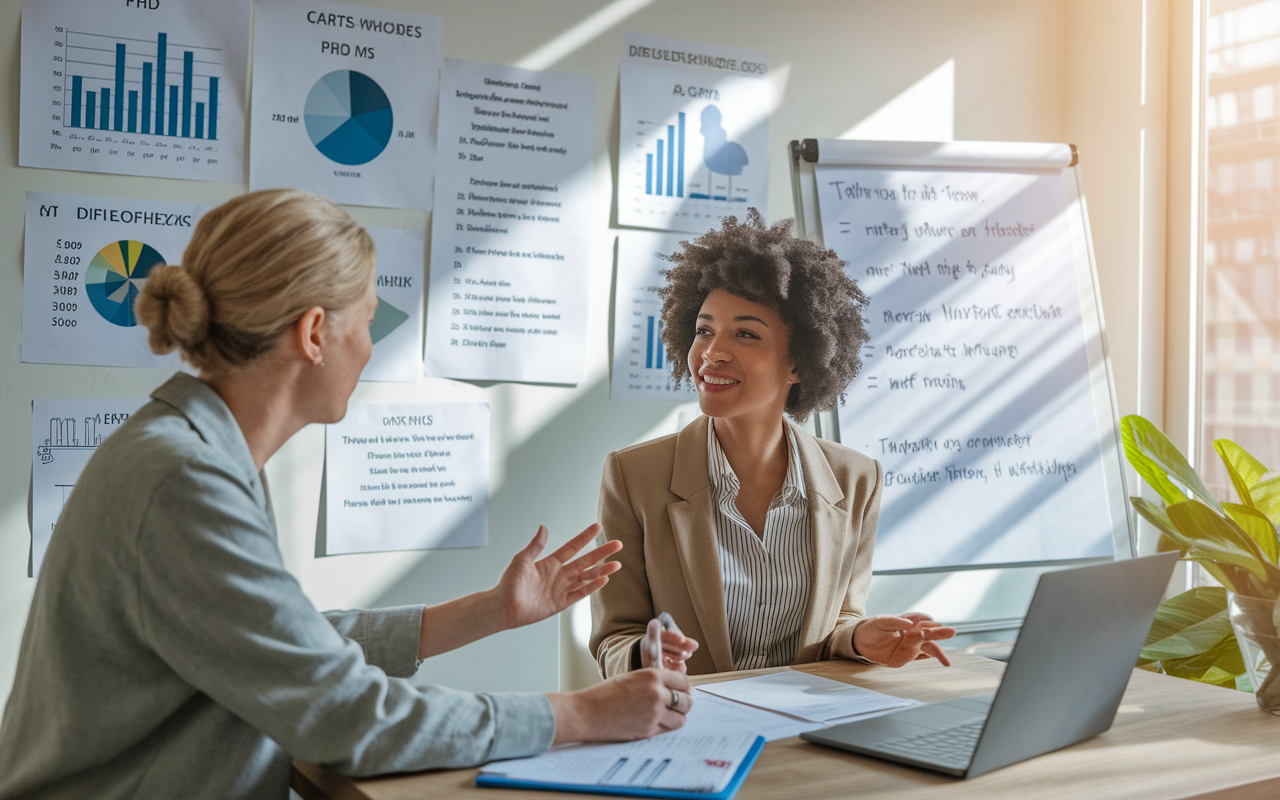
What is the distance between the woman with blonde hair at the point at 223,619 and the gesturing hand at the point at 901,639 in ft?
1.80

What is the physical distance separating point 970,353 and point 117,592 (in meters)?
2.21

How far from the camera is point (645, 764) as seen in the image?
1.07 metres

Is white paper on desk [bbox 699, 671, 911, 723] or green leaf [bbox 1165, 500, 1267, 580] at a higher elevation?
green leaf [bbox 1165, 500, 1267, 580]

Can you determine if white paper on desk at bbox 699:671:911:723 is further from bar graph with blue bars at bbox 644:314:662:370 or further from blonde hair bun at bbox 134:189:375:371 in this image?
bar graph with blue bars at bbox 644:314:662:370

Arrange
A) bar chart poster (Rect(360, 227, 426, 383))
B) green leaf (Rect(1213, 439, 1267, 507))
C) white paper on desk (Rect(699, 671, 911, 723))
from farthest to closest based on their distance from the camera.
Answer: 1. bar chart poster (Rect(360, 227, 426, 383))
2. green leaf (Rect(1213, 439, 1267, 507))
3. white paper on desk (Rect(699, 671, 911, 723))

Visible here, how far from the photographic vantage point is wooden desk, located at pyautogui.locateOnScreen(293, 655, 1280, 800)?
3.39 ft

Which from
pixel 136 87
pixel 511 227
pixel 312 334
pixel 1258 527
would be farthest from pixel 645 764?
pixel 136 87

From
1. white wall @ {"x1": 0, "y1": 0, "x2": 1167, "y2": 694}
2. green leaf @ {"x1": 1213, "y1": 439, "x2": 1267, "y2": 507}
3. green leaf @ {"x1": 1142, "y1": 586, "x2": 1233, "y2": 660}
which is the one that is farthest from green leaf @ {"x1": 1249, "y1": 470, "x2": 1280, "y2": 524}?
white wall @ {"x1": 0, "y1": 0, "x2": 1167, "y2": 694}

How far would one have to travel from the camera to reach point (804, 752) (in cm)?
116

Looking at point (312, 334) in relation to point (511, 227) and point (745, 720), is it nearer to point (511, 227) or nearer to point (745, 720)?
point (745, 720)

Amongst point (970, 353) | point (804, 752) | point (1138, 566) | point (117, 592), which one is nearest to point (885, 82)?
point (970, 353)

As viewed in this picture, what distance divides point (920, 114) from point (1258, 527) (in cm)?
176

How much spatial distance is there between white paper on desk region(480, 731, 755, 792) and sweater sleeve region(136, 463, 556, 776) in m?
0.10

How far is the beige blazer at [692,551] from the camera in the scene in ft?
5.99
